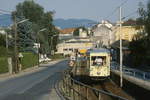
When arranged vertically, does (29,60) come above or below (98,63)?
below

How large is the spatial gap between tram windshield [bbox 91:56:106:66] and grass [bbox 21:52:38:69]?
116 feet

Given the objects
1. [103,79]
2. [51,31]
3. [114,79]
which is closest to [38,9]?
[51,31]

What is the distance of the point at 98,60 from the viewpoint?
1559 inches

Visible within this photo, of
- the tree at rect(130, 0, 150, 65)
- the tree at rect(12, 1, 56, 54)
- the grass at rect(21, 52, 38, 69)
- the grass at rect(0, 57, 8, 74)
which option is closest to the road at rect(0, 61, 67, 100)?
the grass at rect(0, 57, 8, 74)

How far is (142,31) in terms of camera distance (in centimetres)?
6381

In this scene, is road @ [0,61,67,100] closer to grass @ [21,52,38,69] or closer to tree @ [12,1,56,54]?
grass @ [21,52,38,69]

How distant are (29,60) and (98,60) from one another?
44.1m

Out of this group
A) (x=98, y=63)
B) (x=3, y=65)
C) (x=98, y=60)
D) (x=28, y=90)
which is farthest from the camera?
(x=3, y=65)

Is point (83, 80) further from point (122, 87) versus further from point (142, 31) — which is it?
point (142, 31)

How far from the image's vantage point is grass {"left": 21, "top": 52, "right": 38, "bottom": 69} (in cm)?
7571

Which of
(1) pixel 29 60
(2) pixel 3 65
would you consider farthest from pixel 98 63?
(1) pixel 29 60

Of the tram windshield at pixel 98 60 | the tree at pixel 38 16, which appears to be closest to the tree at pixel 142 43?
the tram windshield at pixel 98 60

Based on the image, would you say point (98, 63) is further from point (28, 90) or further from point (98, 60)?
point (28, 90)

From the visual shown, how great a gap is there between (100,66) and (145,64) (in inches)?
992
